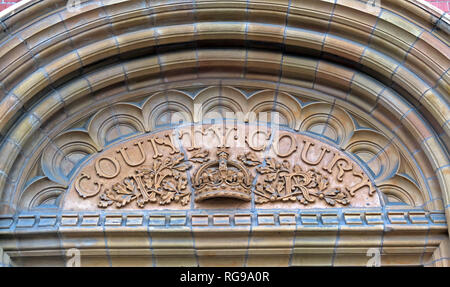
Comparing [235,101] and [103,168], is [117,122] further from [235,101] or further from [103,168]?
[235,101]

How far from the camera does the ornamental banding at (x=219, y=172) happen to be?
5918 mm

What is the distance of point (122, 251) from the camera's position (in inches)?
222

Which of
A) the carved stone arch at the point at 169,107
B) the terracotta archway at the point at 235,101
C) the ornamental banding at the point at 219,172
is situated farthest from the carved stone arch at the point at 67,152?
the carved stone arch at the point at 169,107

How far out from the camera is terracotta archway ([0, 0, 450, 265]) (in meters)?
5.66

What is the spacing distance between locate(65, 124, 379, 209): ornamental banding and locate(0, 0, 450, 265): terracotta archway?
0.31ft

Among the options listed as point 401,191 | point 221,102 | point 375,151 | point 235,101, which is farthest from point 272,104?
point 401,191

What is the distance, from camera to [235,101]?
6.48m

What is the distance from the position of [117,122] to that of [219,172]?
48.6 inches

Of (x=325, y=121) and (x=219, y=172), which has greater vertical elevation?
(x=325, y=121)

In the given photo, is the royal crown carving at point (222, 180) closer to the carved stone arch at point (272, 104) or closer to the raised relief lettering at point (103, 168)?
the carved stone arch at point (272, 104)

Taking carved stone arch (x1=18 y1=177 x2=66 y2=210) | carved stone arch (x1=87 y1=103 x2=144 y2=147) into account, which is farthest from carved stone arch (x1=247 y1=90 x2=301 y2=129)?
carved stone arch (x1=18 y1=177 x2=66 y2=210)

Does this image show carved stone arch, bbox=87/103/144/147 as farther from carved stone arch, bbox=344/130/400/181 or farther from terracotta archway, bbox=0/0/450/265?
carved stone arch, bbox=344/130/400/181

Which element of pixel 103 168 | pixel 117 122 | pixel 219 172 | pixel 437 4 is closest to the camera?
pixel 437 4

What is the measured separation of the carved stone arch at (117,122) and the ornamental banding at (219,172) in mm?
130
